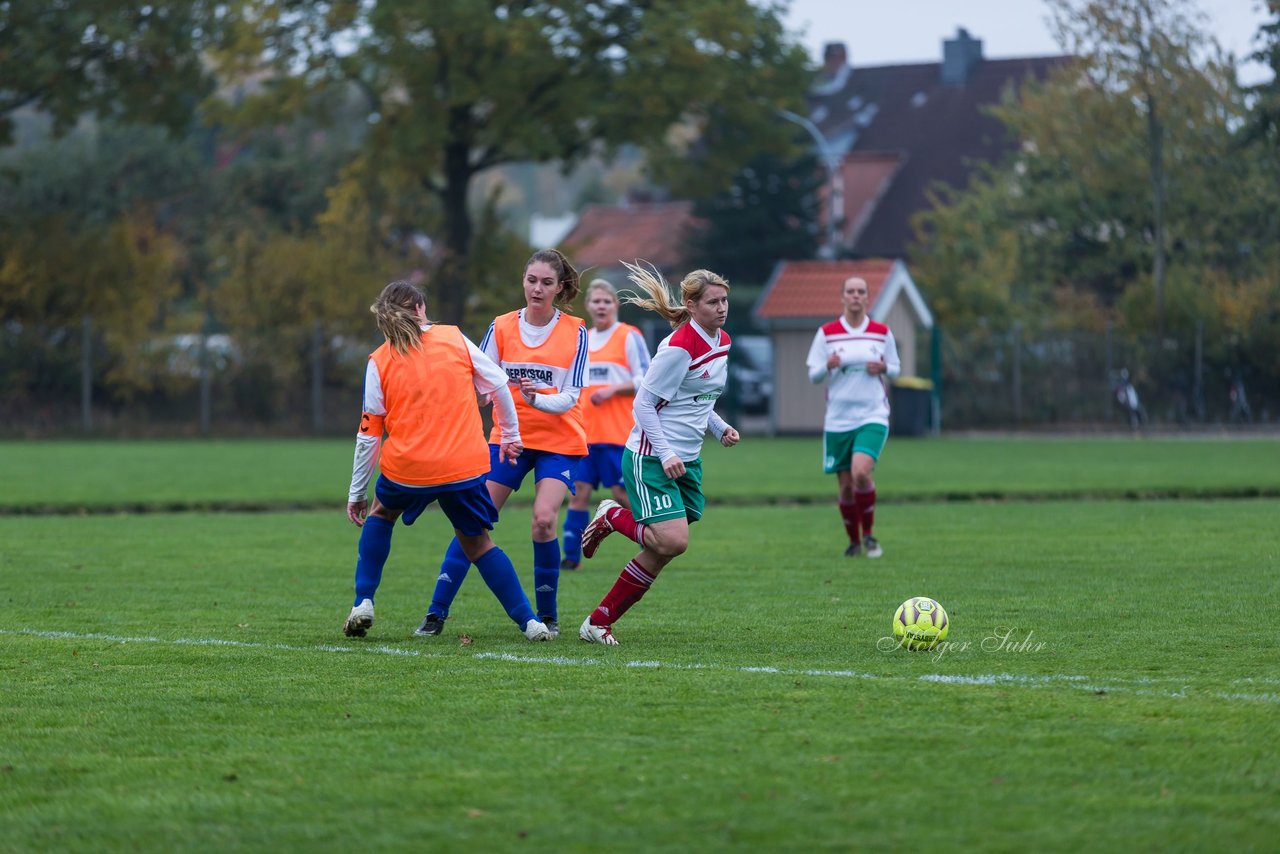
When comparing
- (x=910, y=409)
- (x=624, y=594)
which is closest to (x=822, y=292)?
(x=910, y=409)

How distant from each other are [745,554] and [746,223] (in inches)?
1546

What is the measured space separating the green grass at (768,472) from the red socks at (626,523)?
10954mm

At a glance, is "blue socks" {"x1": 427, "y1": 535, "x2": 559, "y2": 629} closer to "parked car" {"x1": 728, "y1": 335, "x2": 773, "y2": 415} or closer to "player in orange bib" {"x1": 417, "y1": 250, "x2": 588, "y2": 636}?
"player in orange bib" {"x1": 417, "y1": 250, "x2": 588, "y2": 636}

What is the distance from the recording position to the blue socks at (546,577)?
29.4 feet

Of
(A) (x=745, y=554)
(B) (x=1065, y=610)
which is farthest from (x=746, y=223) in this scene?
(B) (x=1065, y=610)

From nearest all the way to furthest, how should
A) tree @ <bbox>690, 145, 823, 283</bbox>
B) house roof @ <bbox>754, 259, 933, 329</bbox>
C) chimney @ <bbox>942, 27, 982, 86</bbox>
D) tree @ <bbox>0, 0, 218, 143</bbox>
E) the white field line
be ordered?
the white field line → house roof @ <bbox>754, 259, 933, 329</bbox> → tree @ <bbox>0, 0, 218, 143</bbox> → tree @ <bbox>690, 145, 823, 283</bbox> → chimney @ <bbox>942, 27, 982, 86</bbox>

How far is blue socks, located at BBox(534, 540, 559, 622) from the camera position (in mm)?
8961

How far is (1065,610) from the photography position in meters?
9.45

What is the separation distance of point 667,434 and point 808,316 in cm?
2807

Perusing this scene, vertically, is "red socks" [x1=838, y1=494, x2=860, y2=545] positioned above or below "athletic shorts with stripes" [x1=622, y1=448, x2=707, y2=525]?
below

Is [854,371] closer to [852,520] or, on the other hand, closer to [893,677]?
[852,520]

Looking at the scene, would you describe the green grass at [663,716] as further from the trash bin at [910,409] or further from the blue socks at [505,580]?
the trash bin at [910,409]

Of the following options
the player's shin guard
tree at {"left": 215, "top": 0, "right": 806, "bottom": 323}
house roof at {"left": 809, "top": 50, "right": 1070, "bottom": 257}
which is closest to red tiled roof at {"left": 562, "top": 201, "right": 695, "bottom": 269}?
house roof at {"left": 809, "top": 50, "right": 1070, "bottom": 257}

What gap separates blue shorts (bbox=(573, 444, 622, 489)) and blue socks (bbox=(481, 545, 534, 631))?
14.2 ft
